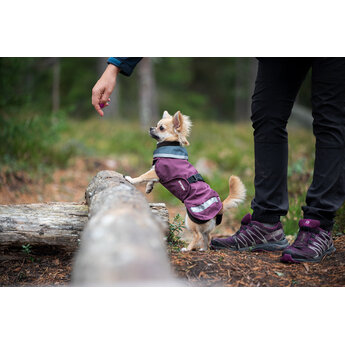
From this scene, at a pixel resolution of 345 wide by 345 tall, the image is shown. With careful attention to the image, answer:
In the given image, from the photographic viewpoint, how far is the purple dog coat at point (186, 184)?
9.19 feet

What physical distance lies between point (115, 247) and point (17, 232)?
1600mm

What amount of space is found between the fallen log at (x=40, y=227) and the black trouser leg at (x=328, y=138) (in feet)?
5.62

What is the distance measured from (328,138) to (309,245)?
2.47ft

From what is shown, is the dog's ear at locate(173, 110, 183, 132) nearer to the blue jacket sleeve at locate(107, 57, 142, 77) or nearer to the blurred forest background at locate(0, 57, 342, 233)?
the blue jacket sleeve at locate(107, 57, 142, 77)

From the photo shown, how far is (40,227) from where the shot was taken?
275 cm

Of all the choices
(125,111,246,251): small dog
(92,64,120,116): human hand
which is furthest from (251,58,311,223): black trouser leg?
(92,64,120,116): human hand

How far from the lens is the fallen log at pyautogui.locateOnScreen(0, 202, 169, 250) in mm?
2732

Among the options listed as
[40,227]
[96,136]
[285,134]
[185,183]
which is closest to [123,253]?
[185,183]

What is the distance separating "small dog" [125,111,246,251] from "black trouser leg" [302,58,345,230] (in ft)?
2.11

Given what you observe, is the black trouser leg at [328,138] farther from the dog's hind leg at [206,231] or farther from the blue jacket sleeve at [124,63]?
the blue jacket sleeve at [124,63]

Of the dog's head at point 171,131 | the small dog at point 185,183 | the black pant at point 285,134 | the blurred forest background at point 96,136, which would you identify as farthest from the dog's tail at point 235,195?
the blurred forest background at point 96,136

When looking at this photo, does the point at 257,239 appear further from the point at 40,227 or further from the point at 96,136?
the point at 96,136

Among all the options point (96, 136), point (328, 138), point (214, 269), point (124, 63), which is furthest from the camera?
point (96, 136)

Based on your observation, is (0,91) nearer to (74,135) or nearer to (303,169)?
(74,135)
